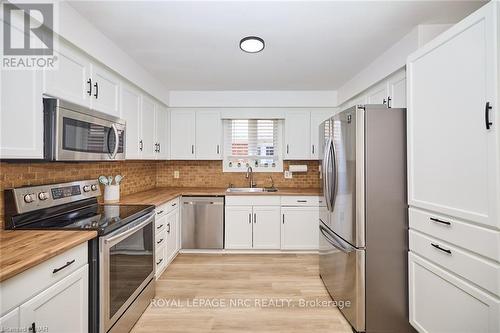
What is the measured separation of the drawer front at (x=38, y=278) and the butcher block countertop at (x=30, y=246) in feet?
0.13

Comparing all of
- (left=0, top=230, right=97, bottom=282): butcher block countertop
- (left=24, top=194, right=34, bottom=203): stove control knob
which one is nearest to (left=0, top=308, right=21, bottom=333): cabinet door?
(left=0, top=230, right=97, bottom=282): butcher block countertop

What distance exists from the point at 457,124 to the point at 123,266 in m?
2.26

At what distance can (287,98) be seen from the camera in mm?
3701

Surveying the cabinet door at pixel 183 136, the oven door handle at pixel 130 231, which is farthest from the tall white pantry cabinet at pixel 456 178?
the cabinet door at pixel 183 136

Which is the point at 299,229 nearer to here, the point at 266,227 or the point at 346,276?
the point at 266,227

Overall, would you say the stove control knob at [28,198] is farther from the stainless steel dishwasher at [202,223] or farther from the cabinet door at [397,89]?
the cabinet door at [397,89]

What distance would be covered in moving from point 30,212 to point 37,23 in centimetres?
116

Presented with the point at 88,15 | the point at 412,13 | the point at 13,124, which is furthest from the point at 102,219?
the point at 412,13

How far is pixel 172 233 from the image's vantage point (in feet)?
10.2

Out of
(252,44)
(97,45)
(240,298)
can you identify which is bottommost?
(240,298)

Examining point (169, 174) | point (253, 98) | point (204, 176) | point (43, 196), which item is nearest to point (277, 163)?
point (253, 98)

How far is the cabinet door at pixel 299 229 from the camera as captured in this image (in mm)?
3369

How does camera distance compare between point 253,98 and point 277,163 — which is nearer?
point 253,98

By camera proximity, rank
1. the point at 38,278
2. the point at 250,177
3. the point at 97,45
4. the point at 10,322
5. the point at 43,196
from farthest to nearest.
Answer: the point at 250,177
the point at 97,45
the point at 43,196
the point at 38,278
the point at 10,322
